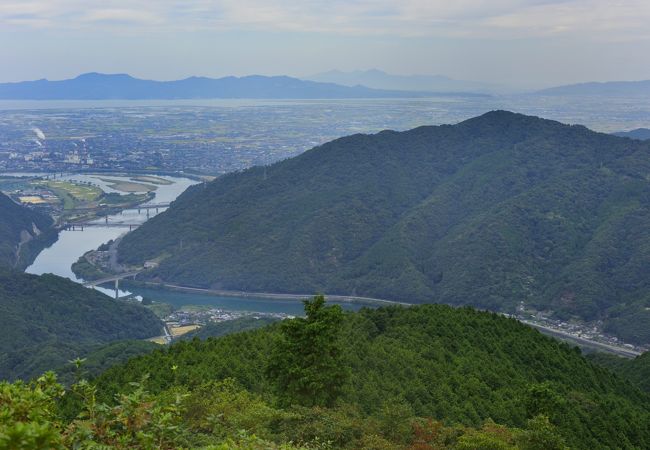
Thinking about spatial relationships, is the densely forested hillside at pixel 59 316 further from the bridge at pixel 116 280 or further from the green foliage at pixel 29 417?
the green foliage at pixel 29 417

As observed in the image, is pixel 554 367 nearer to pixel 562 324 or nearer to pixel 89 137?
pixel 562 324

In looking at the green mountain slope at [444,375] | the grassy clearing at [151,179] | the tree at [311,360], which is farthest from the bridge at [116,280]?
the tree at [311,360]

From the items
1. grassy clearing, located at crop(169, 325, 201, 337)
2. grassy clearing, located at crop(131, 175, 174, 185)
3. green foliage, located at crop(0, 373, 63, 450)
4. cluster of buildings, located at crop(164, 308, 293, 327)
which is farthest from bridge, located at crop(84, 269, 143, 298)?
green foliage, located at crop(0, 373, 63, 450)

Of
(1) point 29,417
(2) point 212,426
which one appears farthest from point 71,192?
(1) point 29,417

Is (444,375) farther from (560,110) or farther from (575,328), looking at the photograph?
(560,110)

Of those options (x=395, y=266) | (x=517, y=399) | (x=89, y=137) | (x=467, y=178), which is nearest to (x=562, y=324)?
(x=395, y=266)

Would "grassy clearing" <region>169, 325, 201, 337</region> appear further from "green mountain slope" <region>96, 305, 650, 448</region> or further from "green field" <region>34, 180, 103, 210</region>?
"green field" <region>34, 180, 103, 210</region>
